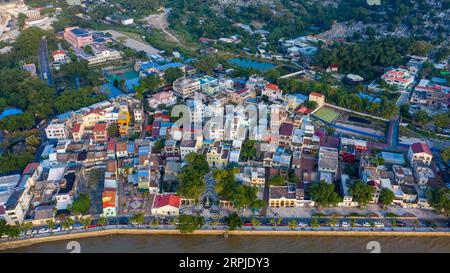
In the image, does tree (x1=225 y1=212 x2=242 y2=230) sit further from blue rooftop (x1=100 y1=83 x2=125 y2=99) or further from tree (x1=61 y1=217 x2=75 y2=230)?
blue rooftop (x1=100 y1=83 x2=125 y2=99)

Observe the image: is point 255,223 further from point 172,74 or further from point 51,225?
point 172,74

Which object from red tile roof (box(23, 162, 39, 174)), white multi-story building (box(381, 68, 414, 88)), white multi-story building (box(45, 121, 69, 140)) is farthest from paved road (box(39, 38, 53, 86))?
white multi-story building (box(381, 68, 414, 88))

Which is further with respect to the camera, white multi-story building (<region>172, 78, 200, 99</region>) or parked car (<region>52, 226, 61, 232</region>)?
white multi-story building (<region>172, 78, 200, 99</region>)

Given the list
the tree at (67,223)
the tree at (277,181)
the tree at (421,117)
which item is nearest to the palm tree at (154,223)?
the tree at (67,223)

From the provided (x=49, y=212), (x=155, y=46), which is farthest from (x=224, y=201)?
(x=155, y=46)

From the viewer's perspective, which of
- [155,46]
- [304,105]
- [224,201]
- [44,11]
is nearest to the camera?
[224,201]

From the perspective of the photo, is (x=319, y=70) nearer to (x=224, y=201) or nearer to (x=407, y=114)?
(x=407, y=114)

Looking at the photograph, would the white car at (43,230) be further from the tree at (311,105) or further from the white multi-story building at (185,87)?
the tree at (311,105)
